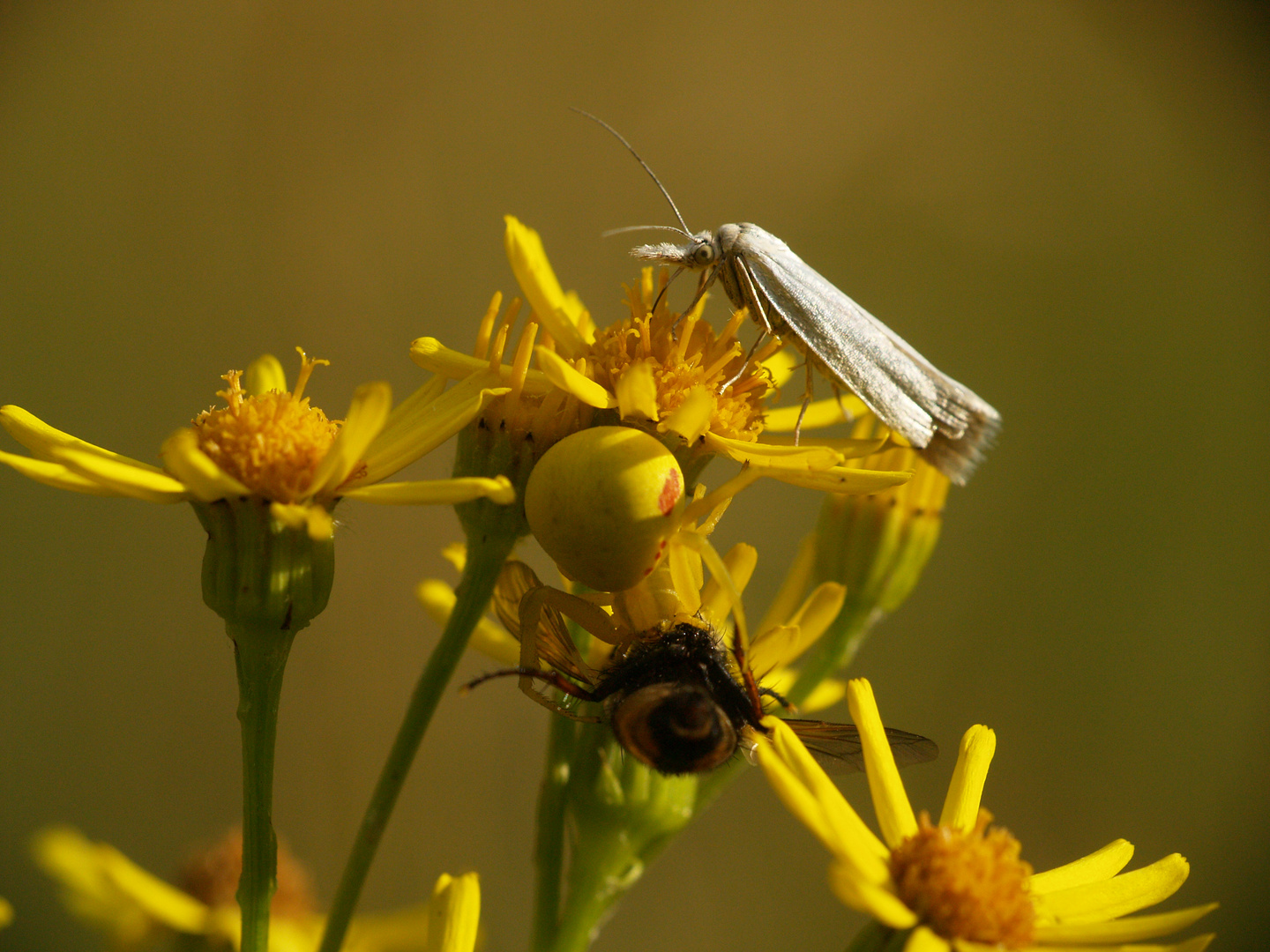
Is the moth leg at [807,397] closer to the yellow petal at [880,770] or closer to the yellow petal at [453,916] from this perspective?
the yellow petal at [880,770]

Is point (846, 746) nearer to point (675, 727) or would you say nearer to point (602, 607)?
point (675, 727)

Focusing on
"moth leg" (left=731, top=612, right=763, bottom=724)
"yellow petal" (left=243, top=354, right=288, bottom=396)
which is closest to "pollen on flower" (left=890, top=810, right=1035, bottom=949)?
"moth leg" (left=731, top=612, right=763, bottom=724)

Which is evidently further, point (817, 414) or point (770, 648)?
point (817, 414)

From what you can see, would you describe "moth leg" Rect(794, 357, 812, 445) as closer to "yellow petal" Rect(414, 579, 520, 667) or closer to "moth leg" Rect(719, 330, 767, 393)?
"moth leg" Rect(719, 330, 767, 393)

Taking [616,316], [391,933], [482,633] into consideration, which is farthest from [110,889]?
[616,316]

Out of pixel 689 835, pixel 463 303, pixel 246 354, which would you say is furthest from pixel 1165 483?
pixel 246 354

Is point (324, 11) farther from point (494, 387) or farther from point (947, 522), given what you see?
point (494, 387)
